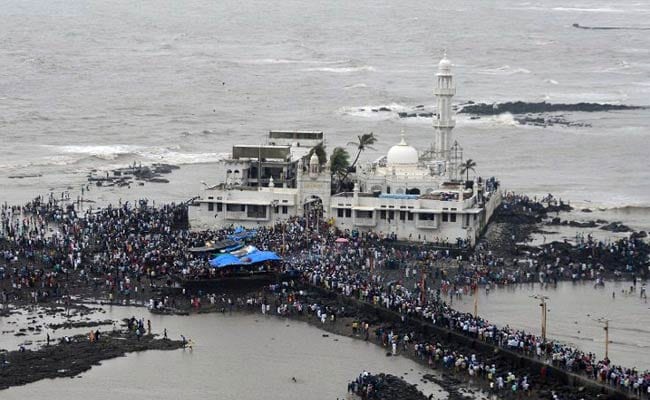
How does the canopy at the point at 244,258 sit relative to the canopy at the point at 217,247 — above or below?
below

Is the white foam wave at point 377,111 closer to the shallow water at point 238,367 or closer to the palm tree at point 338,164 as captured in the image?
the palm tree at point 338,164

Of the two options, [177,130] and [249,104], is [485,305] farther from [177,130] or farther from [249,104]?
[249,104]

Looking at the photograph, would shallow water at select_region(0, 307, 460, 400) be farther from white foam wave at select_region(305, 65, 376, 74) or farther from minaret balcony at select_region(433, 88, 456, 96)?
white foam wave at select_region(305, 65, 376, 74)

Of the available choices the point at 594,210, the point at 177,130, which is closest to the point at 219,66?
the point at 177,130

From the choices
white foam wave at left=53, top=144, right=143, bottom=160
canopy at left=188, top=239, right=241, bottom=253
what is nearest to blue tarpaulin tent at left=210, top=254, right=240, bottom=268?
canopy at left=188, top=239, right=241, bottom=253

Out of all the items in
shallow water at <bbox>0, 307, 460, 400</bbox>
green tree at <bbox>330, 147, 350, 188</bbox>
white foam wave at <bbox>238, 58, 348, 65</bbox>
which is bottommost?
shallow water at <bbox>0, 307, 460, 400</bbox>

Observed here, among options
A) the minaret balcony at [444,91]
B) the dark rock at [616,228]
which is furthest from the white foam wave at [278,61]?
the dark rock at [616,228]
